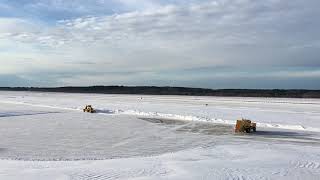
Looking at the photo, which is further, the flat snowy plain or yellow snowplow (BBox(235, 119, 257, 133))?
yellow snowplow (BBox(235, 119, 257, 133))

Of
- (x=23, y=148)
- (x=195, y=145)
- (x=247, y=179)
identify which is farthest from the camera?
(x=195, y=145)

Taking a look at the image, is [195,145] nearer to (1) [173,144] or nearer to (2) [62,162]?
(1) [173,144]

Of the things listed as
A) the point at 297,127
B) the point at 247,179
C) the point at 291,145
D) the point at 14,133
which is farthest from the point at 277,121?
the point at 247,179

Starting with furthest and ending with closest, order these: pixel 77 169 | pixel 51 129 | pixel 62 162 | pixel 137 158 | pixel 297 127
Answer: pixel 297 127 → pixel 51 129 → pixel 137 158 → pixel 62 162 → pixel 77 169

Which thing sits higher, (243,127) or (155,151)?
(243,127)

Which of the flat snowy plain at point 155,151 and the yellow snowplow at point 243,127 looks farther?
the yellow snowplow at point 243,127

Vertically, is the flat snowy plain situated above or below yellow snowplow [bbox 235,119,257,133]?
below

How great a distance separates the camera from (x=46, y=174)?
10641 mm

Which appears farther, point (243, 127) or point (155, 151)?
point (243, 127)

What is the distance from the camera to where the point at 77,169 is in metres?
11.2

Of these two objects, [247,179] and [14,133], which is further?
[14,133]

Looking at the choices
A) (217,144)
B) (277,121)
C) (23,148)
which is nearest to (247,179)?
(217,144)

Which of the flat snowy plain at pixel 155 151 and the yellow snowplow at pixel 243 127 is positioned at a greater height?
the yellow snowplow at pixel 243 127

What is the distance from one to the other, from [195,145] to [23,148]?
5745 millimetres
